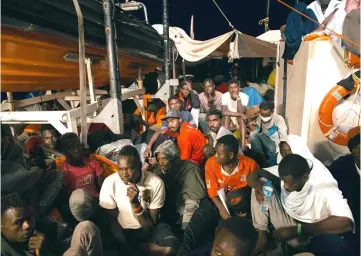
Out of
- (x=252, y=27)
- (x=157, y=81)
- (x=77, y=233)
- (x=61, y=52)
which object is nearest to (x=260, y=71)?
(x=252, y=27)

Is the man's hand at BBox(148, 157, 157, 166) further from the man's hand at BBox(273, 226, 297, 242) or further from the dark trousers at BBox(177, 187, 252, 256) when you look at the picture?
the man's hand at BBox(273, 226, 297, 242)

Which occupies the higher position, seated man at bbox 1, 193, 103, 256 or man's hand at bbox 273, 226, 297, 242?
seated man at bbox 1, 193, 103, 256

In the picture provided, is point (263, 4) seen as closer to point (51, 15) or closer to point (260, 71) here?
point (260, 71)

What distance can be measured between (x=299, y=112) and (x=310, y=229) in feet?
7.44

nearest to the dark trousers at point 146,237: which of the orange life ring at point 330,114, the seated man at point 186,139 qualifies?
the seated man at point 186,139

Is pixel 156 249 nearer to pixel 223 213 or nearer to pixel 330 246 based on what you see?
pixel 223 213

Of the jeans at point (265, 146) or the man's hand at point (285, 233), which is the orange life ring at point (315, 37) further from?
the man's hand at point (285, 233)

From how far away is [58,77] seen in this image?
358 centimetres

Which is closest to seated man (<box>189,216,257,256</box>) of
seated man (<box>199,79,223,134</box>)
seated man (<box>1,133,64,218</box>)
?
seated man (<box>1,133,64,218</box>)

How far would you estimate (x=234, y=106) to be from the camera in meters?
5.37

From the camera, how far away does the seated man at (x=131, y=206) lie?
2.46 meters

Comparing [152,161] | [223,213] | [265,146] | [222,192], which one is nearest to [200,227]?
[223,213]

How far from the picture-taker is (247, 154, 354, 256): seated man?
6.85ft

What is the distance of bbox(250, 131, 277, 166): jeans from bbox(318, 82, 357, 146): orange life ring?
71cm
